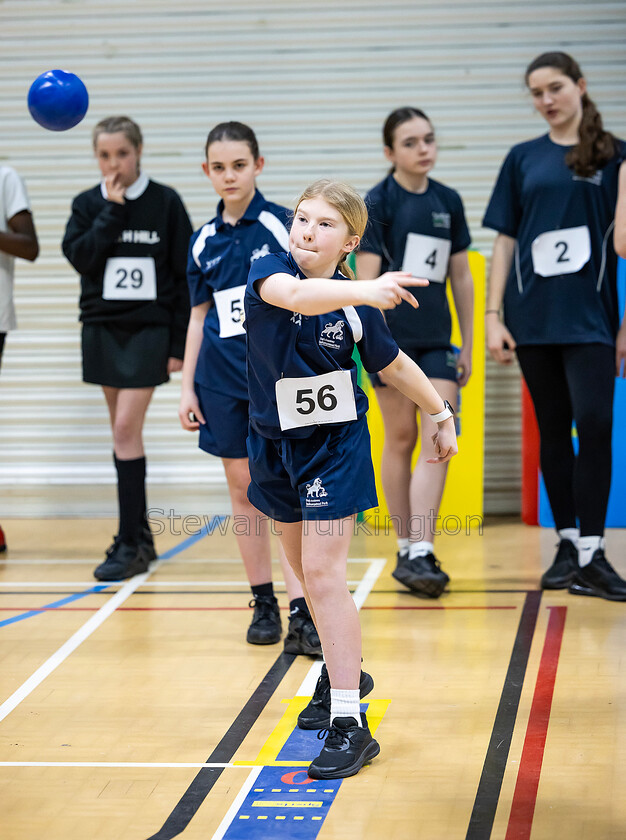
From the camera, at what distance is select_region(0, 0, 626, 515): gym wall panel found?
19.1ft

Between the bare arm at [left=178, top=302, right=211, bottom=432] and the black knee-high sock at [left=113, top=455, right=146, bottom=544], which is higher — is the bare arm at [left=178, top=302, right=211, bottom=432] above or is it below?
above

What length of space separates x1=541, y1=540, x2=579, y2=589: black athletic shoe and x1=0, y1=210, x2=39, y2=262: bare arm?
2598mm

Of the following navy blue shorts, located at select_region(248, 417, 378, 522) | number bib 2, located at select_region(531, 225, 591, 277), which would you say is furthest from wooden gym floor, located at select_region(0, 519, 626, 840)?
number bib 2, located at select_region(531, 225, 591, 277)

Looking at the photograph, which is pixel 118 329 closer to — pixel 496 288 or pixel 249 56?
pixel 496 288

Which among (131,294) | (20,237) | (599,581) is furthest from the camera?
(20,237)

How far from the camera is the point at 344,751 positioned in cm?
244

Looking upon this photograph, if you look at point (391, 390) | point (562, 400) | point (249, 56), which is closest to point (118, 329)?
point (391, 390)

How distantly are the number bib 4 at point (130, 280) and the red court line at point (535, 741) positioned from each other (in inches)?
83.1

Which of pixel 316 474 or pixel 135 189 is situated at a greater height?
pixel 135 189

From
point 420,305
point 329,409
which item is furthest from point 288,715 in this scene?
point 420,305

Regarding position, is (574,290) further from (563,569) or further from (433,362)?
(563,569)

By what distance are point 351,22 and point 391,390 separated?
2.75 m

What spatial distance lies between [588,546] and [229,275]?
5.56 feet

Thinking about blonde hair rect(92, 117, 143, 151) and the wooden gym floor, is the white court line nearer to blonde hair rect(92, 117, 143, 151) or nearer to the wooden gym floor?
the wooden gym floor
